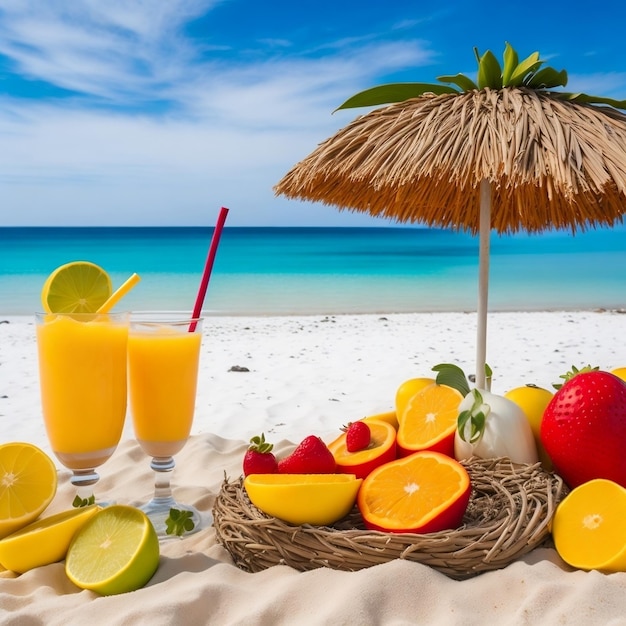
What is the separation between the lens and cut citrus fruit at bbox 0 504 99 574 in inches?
69.4

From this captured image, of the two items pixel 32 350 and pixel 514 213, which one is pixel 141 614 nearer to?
pixel 514 213

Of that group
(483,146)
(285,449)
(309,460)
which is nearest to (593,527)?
(309,460)

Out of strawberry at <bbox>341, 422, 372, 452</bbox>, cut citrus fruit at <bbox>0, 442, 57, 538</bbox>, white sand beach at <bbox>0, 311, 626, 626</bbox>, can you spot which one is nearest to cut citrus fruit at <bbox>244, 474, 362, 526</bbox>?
white sand beach at <bbox>0, 311, 626, 626</bbox>

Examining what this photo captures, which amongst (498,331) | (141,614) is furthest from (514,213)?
(498,331)

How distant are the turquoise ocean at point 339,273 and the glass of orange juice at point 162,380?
24.1 feet

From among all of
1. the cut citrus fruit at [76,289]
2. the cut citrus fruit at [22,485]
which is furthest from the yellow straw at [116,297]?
the cut citrus fruit at [22,485]

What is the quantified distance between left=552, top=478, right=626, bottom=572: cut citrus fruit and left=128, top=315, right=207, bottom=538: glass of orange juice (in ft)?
3.51

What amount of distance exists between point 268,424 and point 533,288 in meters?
12.4

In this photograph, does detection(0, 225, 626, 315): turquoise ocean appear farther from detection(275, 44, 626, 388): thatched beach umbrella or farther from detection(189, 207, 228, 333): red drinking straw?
detection(189, 207, 228, 333): red drinking straw

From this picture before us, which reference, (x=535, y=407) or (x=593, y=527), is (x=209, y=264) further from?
(x=593, y=527)

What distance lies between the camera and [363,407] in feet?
13.7

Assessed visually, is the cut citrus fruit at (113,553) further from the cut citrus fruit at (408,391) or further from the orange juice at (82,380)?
the cut citrus fruit at (408,391)

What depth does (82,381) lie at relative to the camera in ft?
6.48

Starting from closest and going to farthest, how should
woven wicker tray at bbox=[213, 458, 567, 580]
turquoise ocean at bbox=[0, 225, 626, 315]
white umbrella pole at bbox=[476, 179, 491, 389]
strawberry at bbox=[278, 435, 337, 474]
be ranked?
woven wicker tray at bbox=[213, 458, 567, 580] → strawberry at bbox=[278, 435, 337, 474] → white umbrella pole at bbox=[476, 179, 491, 389] → turquoise ocean at bbox=[0, 225, 626, 315]
